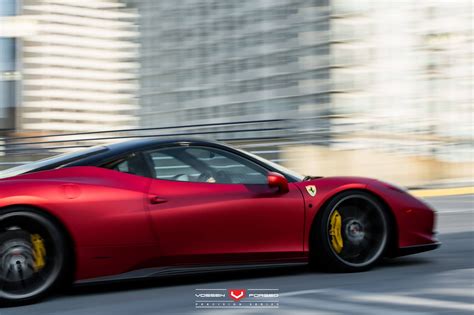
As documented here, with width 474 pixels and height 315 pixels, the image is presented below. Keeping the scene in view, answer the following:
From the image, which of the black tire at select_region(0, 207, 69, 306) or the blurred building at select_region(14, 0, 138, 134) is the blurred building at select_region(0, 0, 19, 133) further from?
the black tire at select_region(0, 207, 69, 306)

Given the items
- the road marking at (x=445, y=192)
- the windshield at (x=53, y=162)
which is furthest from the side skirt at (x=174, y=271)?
the road marking at (x=445, y=192)

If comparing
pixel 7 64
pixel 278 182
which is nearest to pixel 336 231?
pixel 278 182

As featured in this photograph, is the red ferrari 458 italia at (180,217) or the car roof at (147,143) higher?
the car roof at (147,143)

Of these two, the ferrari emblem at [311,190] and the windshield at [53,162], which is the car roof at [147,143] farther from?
the ferrari emblem at [311,190]

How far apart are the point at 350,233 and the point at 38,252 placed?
2.16 metres

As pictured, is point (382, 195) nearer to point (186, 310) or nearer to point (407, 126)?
point (186, 310)

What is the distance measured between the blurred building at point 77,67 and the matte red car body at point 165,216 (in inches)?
2724

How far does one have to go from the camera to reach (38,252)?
18.3ft

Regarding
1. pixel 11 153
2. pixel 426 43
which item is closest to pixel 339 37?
pixel 426 43

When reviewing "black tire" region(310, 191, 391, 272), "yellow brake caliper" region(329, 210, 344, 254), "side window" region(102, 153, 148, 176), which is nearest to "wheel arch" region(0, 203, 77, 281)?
"side window" region(102, 153, 148, 176)

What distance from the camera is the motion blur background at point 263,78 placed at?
21.7 meters

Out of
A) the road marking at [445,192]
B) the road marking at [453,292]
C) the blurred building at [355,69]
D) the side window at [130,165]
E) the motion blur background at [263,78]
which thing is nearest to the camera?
the road marking at [453,292]

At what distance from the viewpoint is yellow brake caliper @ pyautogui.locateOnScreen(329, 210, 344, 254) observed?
20.6ft

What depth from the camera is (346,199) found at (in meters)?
6.37
